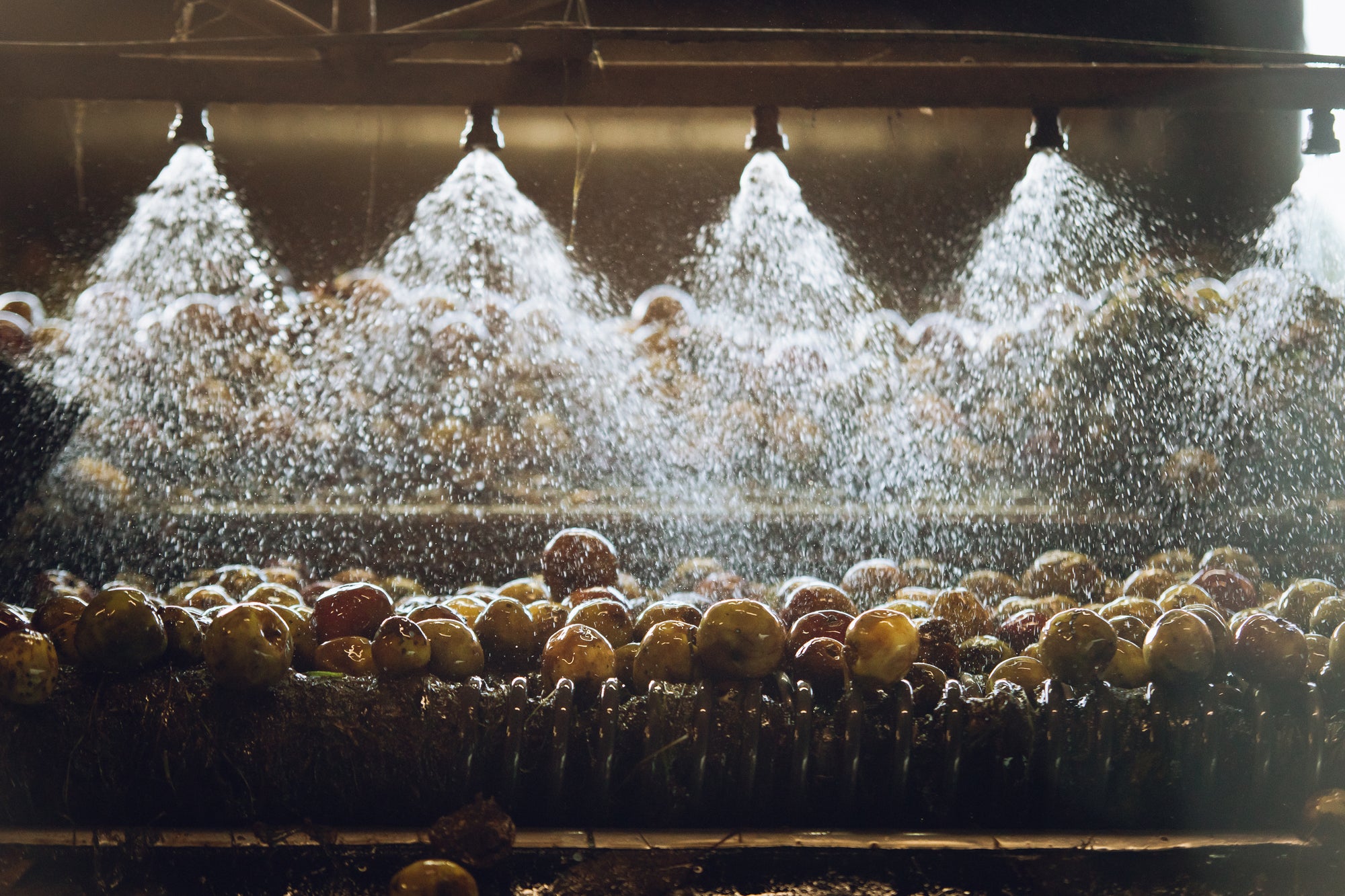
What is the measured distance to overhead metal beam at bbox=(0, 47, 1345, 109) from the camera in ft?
7.66

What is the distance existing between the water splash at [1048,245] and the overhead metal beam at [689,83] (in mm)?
1677

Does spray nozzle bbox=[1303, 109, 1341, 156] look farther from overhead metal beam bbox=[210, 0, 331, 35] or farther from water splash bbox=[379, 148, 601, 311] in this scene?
water splash bbox=[379, 148, 601, 311]

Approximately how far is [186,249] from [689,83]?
11.4 feet

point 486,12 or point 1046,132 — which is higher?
point 486,12

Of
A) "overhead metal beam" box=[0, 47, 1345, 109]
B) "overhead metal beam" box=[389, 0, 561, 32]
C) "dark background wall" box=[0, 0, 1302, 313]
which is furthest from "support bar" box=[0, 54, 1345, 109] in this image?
"dark background wall" box=[0, 0, 1302, 313]

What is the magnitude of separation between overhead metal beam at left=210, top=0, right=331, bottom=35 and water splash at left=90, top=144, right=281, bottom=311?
2.05 m

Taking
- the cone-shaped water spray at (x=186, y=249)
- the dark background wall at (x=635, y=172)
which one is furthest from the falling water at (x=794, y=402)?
the cone-shaped water spray at (x=186, y=249)

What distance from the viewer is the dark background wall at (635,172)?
4555mm

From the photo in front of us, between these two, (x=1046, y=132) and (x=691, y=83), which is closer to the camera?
(x=691, y=83)

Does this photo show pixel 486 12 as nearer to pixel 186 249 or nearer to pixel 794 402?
pixel 794 402

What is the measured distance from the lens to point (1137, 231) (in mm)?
4742

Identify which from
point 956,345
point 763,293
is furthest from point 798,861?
point 763,293

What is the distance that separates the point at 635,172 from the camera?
15.4ft

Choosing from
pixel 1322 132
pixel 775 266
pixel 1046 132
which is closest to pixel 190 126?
pixel 1046 132
